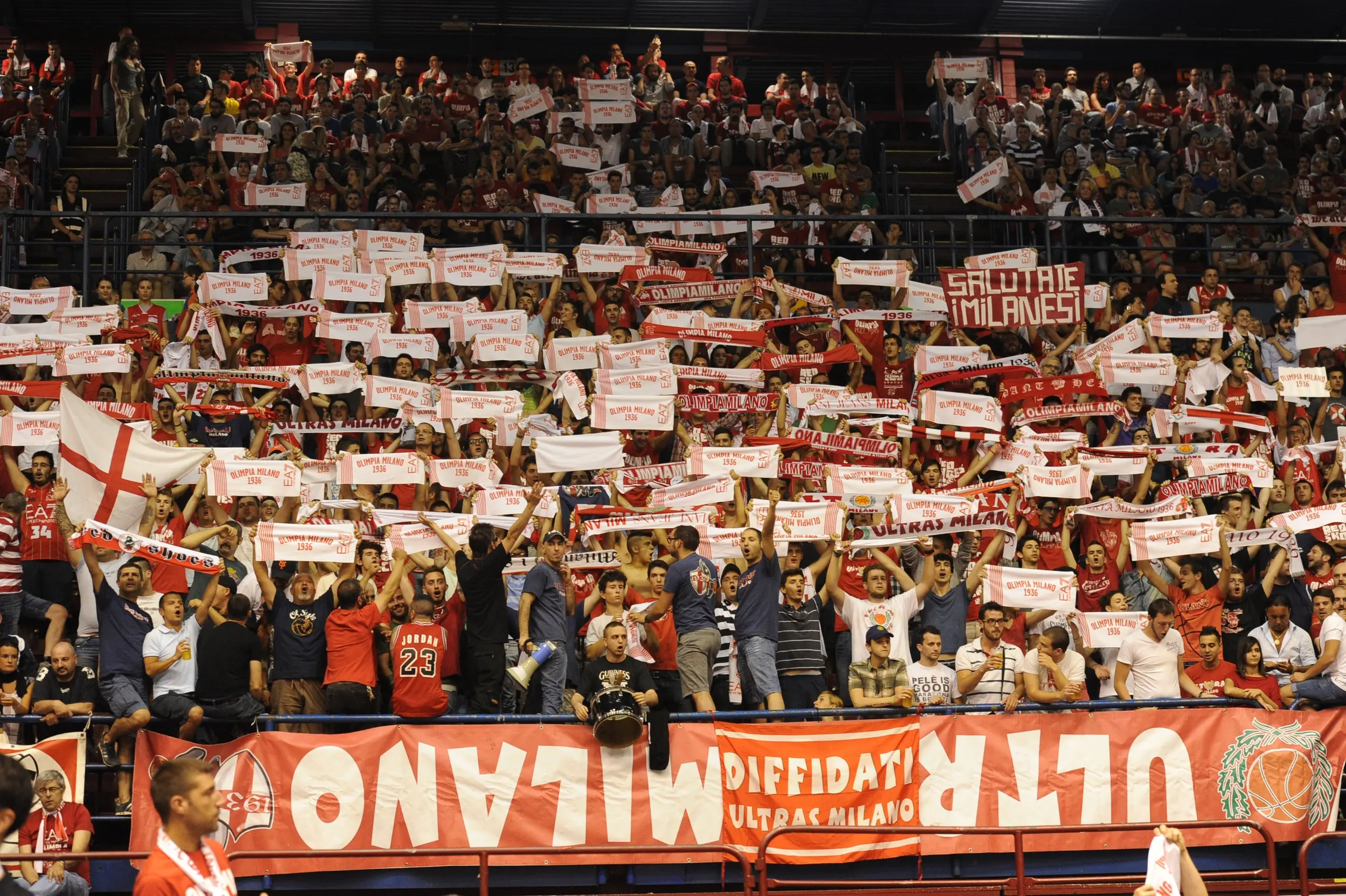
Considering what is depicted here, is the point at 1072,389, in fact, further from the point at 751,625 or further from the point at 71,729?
the point at 71,729

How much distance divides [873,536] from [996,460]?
2.47 m

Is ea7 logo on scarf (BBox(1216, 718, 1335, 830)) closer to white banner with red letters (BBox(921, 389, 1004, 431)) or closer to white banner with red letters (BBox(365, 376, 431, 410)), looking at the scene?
white banner with red letters (BBox(921, 389, 1004, 431))

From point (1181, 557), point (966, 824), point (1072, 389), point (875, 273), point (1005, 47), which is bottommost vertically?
point (966, 824)

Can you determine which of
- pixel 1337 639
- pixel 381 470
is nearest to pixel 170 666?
pixel 381 470

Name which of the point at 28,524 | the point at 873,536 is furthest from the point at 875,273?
the point at 28,524

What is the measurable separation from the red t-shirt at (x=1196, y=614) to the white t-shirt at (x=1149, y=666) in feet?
1.95

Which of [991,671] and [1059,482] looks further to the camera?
[1059,482]

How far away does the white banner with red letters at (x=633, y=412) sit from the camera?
15359mm

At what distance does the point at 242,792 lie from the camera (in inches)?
453

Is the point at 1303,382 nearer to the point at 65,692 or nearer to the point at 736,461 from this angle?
the point at 736,461

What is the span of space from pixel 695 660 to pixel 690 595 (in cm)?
49

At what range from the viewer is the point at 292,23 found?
2616 centimetres

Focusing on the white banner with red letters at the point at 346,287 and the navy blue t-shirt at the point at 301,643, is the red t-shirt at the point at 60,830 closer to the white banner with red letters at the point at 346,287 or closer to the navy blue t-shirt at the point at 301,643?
the navy blue t-shirt at the point at 301,643

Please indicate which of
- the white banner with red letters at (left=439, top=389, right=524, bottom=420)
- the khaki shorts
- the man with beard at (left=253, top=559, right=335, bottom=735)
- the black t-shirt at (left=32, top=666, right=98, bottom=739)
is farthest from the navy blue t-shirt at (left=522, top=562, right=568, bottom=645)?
the white banner with red letters at (left=439, top=389, right=524, bottom=420)
